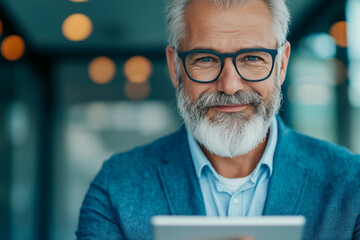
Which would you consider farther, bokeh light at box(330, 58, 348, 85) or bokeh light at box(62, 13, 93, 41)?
bokeh light at box(62, 13, 93, 41)

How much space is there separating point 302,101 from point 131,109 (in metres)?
2.50

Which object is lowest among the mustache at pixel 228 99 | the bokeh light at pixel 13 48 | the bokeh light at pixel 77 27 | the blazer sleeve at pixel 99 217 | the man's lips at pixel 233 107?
the blazer sleeve at pixel 99 217

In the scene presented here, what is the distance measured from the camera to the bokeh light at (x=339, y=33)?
161 inches

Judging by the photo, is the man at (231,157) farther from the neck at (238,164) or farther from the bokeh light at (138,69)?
the bokeh light at (138,69)

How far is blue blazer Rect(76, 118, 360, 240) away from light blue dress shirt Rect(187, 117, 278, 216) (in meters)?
0.04

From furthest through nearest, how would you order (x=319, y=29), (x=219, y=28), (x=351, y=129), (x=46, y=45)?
(x=46, y=45) < (x=319, y=29) < (x=351, y=129) < (x=219, y=28)

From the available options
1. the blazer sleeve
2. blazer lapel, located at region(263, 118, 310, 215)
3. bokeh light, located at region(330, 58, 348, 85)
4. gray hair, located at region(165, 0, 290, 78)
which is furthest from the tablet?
bokeh light, located at region(330, 58, 348, 85)

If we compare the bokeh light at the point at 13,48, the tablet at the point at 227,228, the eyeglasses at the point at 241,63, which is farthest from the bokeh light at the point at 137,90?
the tablet at the point at 227,228

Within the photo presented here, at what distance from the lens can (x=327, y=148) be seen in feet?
6.15

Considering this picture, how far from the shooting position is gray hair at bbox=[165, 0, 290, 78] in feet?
5.86

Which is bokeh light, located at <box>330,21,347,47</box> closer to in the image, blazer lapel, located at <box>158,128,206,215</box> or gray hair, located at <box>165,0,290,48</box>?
gray hair, located at <box>165,0,290,48</box>

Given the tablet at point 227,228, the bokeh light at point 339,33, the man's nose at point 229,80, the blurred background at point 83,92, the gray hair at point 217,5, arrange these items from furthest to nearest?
the blurred background at point 83,92
the bokeh light at point 339,33
the gray hair at point 217,5
the man's nose at point 229,80
the tablet at point 227,228

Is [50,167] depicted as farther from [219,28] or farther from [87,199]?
[219,28]

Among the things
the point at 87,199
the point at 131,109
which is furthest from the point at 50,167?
the point at 87,199
